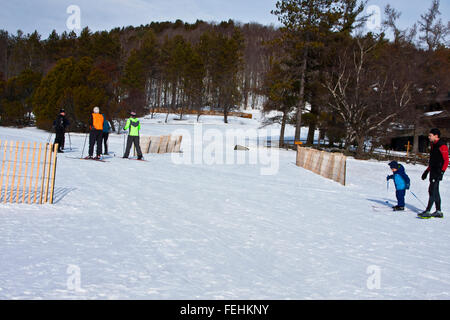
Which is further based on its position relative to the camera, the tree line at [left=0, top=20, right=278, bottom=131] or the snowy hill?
the tree line at [left=0, top=20, right=278, bottom=131]

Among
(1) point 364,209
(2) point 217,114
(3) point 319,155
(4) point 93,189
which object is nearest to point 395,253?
(1) point 364,209

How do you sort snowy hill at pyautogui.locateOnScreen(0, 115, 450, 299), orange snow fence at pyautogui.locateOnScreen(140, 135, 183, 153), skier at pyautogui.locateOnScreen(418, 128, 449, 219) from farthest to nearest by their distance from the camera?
orange snow fence at pyautogui.locateOnScreen(140, 135, 183, 153) < skier at pyautogui.locateOnScreen(418, 128, 449, 219) < snowy hill at pyautogui.locateOnScreen(0, 115, 450, 299)

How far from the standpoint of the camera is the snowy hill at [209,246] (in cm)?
450

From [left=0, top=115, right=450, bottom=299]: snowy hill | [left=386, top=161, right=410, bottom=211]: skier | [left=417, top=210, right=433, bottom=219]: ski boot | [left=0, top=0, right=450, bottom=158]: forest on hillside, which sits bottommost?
[left=0, top=115, right=450, bottom=299]: snowy hill

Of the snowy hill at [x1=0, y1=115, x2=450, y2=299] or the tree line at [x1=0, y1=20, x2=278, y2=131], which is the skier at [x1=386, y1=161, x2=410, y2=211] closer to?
the snowy hill at [x1=0, y1=115, x2=450, y2=299]

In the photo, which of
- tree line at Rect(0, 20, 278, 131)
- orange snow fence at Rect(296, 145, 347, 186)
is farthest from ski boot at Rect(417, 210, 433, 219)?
tree line at Rect(0, 20, 278, 131)

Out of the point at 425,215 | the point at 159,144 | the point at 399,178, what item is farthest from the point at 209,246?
the point at 159,144

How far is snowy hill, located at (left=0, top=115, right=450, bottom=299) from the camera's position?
4.50 metres

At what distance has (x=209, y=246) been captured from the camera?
6.13m

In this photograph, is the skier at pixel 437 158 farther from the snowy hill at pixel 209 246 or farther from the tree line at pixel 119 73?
the tree line at pixel 119 73

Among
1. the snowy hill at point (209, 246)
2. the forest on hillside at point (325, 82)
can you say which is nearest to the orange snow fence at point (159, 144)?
the snowy hill at point (209, 246)

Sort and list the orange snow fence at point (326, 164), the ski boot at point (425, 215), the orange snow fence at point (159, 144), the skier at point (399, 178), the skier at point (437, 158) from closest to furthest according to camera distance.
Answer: the skier at point (437, 158), the ski boot at point (425, 215), the skier at point (399, 178), the orange snow fence at point (326, 164), the orange snow fence at point (159, 144)
